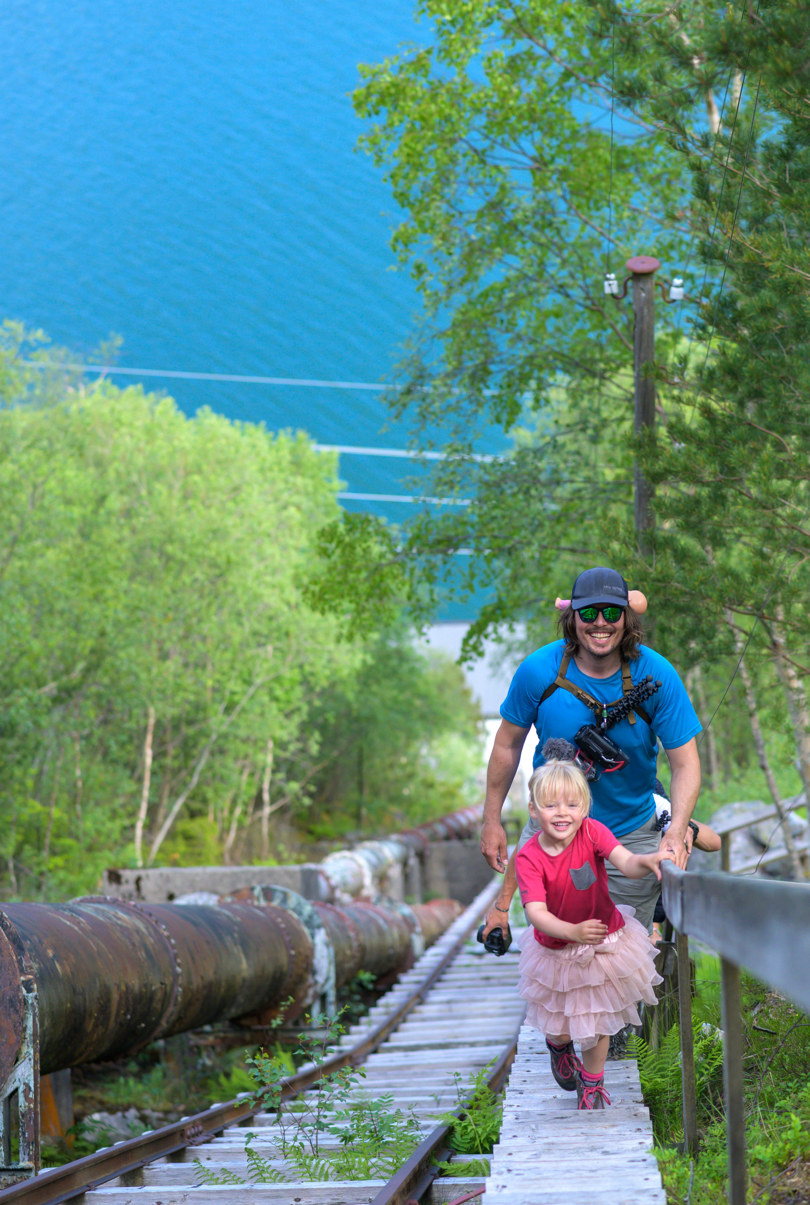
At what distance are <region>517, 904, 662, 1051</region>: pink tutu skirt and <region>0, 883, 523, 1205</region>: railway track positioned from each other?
1.02m

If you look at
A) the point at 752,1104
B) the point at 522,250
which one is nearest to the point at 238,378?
the point at 522,250

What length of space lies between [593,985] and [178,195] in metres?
63.9

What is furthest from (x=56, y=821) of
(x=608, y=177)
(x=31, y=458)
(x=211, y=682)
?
(x=608, y=177)

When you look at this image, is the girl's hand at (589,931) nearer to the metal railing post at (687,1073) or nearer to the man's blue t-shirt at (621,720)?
the metal railing post at (687,1073)

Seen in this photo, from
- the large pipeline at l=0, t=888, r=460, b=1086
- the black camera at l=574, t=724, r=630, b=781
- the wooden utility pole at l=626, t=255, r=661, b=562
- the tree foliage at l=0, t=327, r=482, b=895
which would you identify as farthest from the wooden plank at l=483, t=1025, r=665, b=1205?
the tree foliage at l=0, t=327, r=482, b=895

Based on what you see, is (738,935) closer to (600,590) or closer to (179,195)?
(600,590)

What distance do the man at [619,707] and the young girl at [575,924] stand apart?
403 mm

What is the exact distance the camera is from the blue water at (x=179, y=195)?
4994 centimetres

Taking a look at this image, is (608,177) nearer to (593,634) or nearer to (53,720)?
(593,634)

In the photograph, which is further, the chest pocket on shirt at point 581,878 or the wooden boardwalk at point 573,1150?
the chest pocket on shirt at point 581,878

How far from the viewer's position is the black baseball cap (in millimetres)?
4410

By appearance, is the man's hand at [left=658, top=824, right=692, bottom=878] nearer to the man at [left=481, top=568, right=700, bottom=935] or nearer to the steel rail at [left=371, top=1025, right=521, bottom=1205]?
the man at [left=481, top=568, right=700, bottom=935]

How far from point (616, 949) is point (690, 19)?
9.80m

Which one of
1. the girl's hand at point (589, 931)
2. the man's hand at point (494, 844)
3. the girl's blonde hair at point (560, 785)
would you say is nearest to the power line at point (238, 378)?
the man's hand at point (494, 844)
